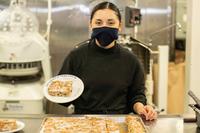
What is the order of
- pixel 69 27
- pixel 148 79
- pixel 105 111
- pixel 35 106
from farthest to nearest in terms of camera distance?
pixel 69 27
pixel 148 79
pixel 35 106
pixel 105 111

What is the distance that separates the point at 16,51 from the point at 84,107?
0.99 metres

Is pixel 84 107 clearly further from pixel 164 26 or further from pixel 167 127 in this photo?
pixel 164 26

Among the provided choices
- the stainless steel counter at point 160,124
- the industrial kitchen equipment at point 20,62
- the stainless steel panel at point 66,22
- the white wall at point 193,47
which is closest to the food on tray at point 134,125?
the stainless steel counter at point 160,124

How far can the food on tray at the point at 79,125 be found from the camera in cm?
150

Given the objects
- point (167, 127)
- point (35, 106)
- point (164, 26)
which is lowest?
point (35, 106)

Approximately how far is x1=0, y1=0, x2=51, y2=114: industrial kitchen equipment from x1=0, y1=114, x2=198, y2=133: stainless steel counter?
0.96 meters

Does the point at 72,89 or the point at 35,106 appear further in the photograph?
the point at 35,106

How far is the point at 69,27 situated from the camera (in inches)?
149

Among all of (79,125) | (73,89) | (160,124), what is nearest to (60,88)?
(73,89)

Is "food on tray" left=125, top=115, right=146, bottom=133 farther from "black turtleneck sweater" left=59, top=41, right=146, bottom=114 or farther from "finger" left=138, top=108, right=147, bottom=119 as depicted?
"black turtleneck sweater" left=59, top=41, right=146, bottom=114

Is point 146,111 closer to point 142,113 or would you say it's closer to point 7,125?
point 142,113

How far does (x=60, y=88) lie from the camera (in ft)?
6.06

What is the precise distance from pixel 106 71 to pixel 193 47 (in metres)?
1.36

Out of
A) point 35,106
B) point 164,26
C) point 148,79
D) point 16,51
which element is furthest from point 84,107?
point 164,26
